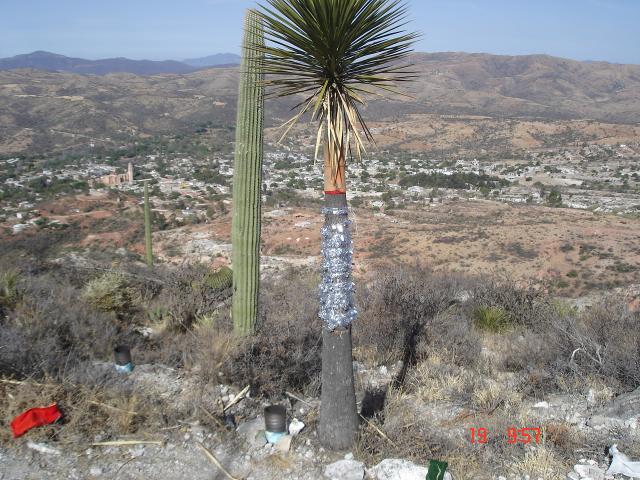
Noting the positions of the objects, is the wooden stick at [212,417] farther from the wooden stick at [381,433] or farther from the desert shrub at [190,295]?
the desert shrub at [190,295]

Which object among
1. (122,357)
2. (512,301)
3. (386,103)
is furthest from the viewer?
(386,103)

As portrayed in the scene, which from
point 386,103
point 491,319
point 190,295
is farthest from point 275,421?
point 386,103

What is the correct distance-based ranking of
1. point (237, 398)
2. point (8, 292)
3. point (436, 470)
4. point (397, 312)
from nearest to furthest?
point (436, 470) → point (237, 398) → point (8, 292) → point (397, 312)

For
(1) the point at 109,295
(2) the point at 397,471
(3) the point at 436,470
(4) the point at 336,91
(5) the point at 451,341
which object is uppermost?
(4) the point at 336,91

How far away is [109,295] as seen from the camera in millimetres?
7887

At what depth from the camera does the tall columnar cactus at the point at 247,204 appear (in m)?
6.59

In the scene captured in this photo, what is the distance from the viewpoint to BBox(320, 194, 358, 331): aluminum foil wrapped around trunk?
428cm

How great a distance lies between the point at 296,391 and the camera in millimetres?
5645

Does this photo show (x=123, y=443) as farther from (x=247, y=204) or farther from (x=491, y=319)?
(x=491, y=319)

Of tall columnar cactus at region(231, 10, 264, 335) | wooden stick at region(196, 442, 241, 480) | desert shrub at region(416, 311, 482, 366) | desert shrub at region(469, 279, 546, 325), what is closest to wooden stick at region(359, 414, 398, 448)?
wooden stick at region(196, 442, 241, 480)

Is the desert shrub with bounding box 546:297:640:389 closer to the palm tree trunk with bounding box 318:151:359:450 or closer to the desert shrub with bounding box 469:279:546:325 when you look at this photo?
the desert shrub with bounding box 469:279:546:325

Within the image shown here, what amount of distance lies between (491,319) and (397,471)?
516cm

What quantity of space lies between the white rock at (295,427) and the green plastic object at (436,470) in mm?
1345

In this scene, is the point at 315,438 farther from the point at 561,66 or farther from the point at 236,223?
the point at 561,66
